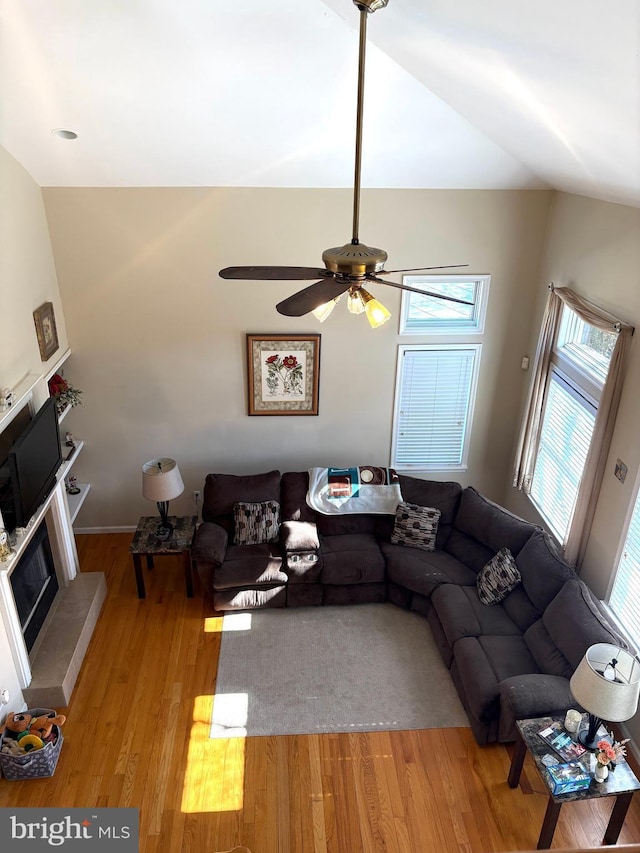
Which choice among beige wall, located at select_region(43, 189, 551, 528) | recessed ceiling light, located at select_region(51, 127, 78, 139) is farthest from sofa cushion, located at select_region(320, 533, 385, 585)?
recessed ceiling light, located at select_region(51, 127, 78, 139)

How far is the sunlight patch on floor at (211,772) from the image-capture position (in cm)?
388

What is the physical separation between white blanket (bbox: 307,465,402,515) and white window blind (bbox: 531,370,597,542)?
52.7 inches

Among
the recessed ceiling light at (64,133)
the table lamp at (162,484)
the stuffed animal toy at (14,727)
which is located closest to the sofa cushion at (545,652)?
the table lamp at (162,484)

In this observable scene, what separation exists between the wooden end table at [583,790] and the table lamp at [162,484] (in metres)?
3.36

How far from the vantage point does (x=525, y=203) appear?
5422mm

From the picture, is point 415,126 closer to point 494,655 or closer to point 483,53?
point 483,53

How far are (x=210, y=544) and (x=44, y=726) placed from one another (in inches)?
72.2

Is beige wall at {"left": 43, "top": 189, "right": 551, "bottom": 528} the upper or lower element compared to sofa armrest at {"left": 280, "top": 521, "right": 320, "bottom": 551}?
upper

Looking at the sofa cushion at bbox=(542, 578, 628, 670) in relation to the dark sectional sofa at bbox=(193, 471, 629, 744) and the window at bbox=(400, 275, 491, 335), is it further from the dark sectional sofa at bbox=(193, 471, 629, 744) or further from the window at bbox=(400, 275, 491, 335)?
the window at bbox=(400, 275, 491, 335)

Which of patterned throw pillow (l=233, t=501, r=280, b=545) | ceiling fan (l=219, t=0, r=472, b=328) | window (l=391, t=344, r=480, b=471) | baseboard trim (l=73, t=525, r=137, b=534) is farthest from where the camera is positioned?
baseboard trim (l=73, t=525, r=137, b=534)

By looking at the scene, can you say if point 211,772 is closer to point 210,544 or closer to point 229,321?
point 210,544

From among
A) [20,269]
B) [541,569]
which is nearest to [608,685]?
[541,569]

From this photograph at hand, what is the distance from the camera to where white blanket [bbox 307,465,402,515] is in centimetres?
582

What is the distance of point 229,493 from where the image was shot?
5.77 metres
